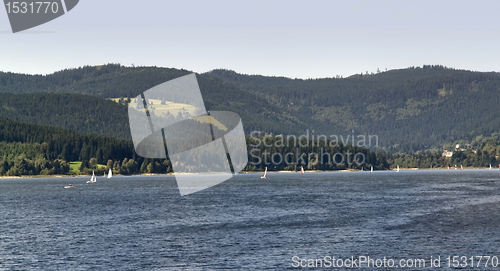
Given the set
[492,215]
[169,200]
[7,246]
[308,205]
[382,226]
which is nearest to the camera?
[7,246]

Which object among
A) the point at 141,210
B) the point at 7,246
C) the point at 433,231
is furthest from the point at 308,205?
the point at 7,246

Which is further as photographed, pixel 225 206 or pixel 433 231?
pixel 225 206

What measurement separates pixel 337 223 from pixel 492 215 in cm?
2760

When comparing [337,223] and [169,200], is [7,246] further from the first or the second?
[169,200]

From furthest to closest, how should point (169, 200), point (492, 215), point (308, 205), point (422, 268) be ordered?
point (169, 200)
point (308, 205)
point (492, 215)
point (422, 268)

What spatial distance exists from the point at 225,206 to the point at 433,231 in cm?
5116

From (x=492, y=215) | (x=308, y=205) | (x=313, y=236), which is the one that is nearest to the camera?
(x=313, y=236)

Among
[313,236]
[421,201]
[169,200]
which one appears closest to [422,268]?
[313,236]

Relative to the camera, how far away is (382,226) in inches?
3593

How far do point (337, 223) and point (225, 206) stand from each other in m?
36.6

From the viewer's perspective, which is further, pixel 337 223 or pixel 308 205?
pixel 308 205

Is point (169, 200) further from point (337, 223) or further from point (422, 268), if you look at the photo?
point (422, 268)

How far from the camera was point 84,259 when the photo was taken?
67.9 meters

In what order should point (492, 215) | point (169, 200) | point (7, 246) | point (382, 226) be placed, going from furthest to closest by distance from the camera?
1. point (169, 200)
2. point (492, 215)
3. point (382, 226)
4. point (7, 246)
